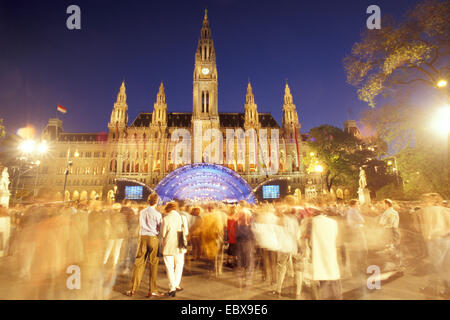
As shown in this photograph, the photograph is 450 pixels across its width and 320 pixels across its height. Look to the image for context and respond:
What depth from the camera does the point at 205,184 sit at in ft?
150

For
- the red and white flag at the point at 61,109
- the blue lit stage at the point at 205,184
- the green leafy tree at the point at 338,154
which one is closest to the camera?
the red and white flag at the point at 61,109

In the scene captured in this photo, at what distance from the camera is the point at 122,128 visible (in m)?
58.4

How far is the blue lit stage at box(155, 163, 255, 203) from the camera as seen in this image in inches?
1512

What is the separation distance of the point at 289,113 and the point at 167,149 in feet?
107

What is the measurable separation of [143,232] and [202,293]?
7.12ft

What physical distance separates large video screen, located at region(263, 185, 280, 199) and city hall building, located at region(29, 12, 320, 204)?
2247mm

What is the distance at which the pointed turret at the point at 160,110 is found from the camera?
58.1 metres

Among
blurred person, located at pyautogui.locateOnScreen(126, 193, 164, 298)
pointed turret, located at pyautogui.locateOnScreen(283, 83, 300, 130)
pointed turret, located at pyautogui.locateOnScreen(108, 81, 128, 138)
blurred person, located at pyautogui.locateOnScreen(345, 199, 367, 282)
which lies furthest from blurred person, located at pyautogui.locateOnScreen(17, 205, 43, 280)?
pointed turret, located at pyautogui.locateOnScreen(283, 83, 300, 130)

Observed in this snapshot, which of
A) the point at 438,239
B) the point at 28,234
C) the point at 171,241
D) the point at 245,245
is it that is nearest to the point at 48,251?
the point at 28,234

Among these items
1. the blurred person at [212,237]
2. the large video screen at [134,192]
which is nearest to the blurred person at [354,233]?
the blurred person at [212,237]

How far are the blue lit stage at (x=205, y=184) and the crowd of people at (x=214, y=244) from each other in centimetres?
2971

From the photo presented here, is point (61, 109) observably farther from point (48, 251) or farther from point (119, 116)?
point (48, 251)

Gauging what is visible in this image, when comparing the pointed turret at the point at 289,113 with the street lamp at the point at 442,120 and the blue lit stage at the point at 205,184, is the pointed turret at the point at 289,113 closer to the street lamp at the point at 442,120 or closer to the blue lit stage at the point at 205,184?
the blue lit stage at the point at 205,184

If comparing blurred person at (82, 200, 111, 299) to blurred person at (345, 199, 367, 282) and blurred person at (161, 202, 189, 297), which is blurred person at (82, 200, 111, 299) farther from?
blurred person at (345, 199, 367, 282)
